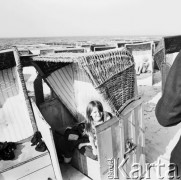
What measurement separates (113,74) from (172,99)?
5.26 feet

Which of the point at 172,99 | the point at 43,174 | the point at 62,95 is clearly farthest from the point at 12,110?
the point at 172,99

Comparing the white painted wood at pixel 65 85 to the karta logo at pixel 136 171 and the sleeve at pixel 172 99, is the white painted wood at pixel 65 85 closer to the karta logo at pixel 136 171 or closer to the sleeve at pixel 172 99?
the karta logo at pixel 136 171

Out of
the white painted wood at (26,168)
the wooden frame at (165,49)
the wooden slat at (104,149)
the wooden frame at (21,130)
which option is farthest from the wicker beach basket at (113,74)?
the wooden frame at (165,49)

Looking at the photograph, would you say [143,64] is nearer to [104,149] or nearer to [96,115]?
[96,115]

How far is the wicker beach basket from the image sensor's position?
2582 millimetres

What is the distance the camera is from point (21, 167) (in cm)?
337

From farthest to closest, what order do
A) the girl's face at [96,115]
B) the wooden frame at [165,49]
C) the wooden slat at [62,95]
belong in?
1. the wooden frame at [165,49]
2. the wooden slat at [62,95]
3. the girl's face at [96,115]

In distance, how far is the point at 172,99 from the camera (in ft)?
4.26

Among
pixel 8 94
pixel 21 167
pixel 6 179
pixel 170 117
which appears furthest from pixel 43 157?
pixel 170 117

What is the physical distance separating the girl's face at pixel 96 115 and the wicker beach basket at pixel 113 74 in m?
0.78

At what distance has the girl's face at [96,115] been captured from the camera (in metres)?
3.67

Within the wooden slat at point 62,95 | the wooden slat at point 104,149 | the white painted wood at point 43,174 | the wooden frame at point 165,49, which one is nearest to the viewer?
the wooden slat at point 104,149

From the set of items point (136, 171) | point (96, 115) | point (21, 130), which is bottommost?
point (136, 171)

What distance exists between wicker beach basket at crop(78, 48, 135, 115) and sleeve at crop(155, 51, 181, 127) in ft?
4.15
